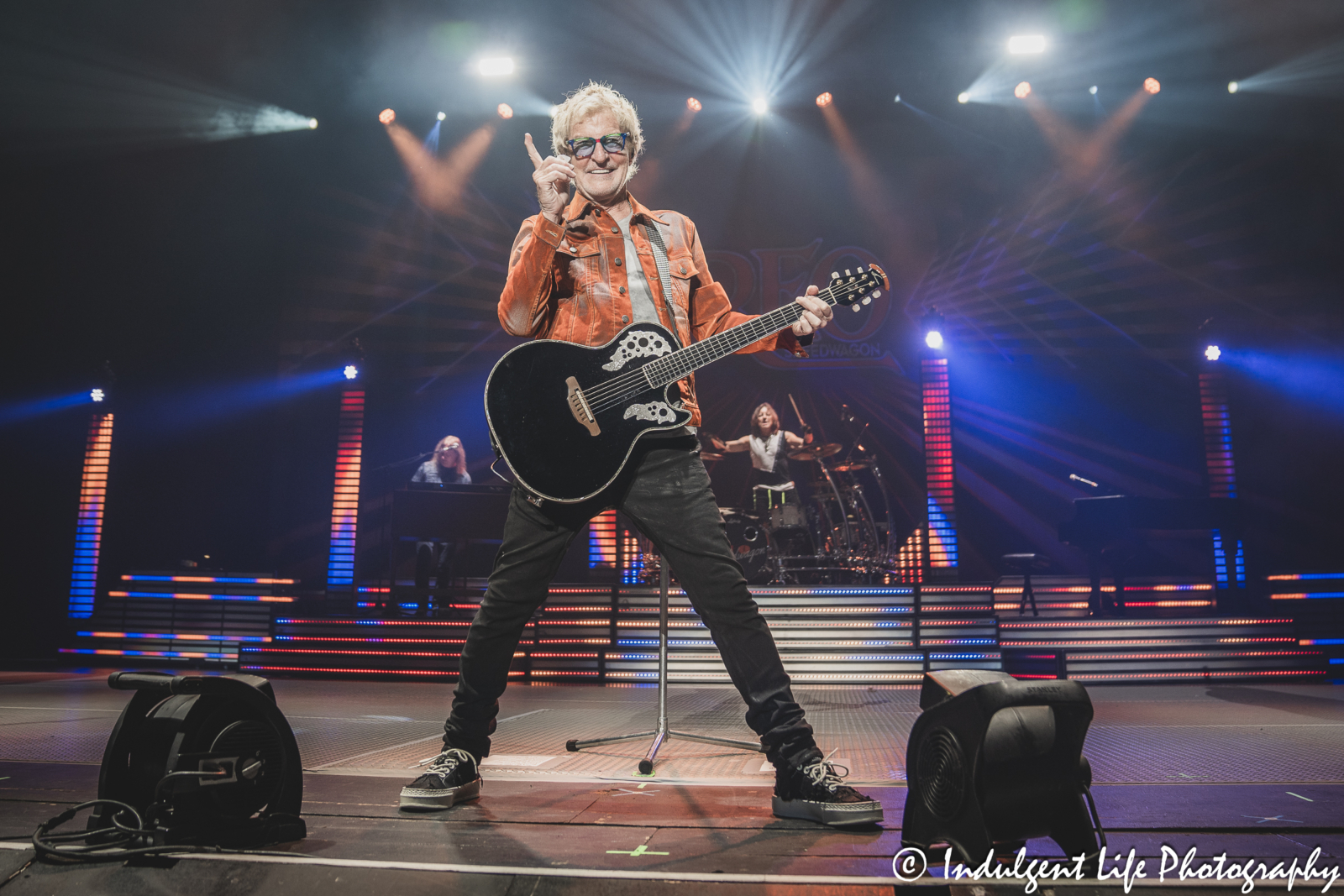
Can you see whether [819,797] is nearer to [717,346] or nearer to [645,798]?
[645,798]

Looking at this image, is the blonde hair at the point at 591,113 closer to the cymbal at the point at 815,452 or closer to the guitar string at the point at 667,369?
the guitar string at the point at 667,369

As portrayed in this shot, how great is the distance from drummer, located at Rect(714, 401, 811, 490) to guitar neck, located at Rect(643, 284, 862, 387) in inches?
281

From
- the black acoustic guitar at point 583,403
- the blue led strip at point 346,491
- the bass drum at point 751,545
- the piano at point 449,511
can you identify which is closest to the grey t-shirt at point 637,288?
the black acoustic guitar at point 583,403

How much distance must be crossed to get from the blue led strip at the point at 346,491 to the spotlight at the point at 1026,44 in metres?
10.5

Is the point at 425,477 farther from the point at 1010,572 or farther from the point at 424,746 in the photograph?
the point at 1010,572

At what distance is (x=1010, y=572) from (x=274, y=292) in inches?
460

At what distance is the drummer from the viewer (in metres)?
9.35

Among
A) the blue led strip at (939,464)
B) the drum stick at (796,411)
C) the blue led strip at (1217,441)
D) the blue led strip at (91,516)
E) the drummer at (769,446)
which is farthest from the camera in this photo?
the drum stick at (796,411)

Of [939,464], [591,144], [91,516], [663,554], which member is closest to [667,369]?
[663,554]

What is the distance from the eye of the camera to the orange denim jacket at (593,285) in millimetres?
2084

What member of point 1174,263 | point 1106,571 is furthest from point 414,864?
point 1174,263

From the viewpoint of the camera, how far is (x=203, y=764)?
4.82 ft

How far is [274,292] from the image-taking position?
11.2 meters

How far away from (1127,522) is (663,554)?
722 centimetres
